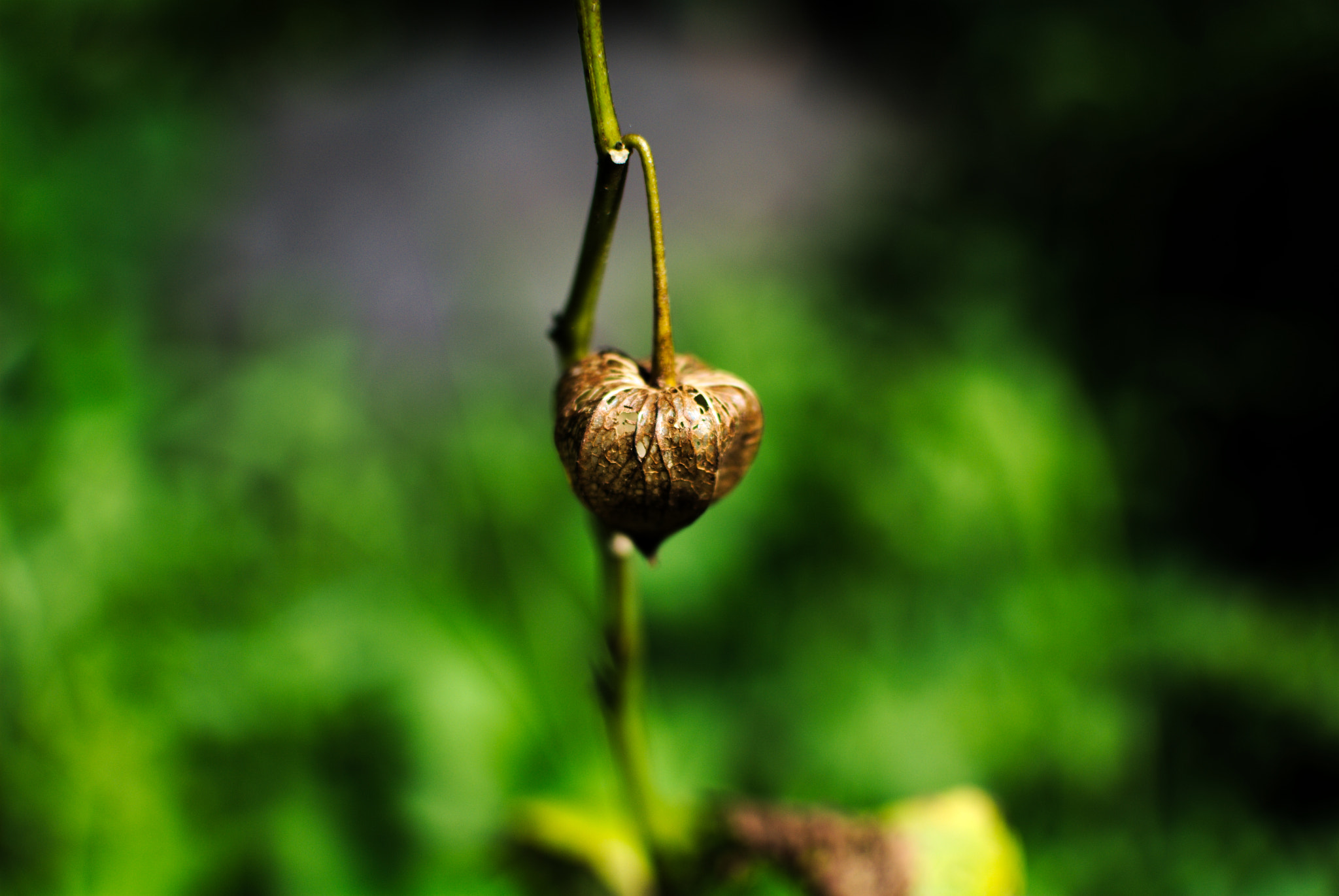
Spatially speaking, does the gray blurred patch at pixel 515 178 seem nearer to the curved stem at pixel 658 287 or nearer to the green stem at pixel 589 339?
the green stem at pixel 589 339

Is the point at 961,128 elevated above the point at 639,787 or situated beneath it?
elevated above

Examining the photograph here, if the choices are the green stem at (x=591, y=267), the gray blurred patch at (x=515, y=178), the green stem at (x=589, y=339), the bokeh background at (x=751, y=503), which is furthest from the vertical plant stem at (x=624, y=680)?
the gray blurred patch at (x=515, y=178)

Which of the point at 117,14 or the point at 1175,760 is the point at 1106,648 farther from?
the point at 117,14

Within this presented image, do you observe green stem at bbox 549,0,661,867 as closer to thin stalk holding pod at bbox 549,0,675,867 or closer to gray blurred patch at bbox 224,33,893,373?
thin stalk holding pod at bbox 549,0,675,867

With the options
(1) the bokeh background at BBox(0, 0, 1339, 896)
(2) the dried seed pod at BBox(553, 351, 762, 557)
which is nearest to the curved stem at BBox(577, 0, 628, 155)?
(2) the dried seed pod at BBox(553, 351, 762, 557)

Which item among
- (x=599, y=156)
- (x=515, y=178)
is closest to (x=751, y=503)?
(x=599, y=156)

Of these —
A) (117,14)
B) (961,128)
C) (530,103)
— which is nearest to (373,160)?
(530,103)

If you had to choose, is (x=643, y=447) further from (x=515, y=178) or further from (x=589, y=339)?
(x=515, y=178)
